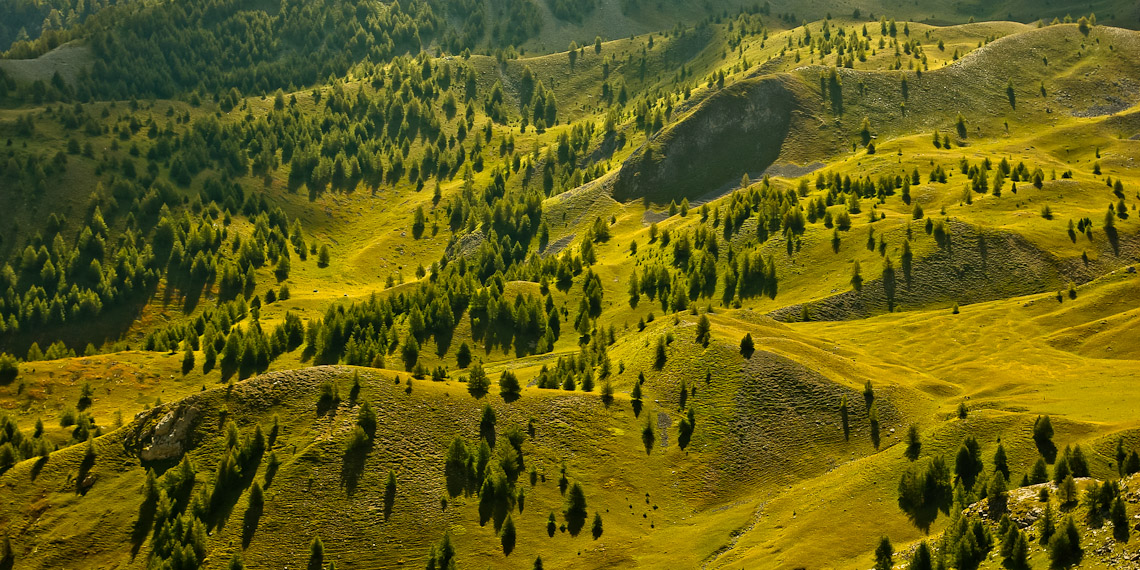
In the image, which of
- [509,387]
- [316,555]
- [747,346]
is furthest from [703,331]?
[316,555]

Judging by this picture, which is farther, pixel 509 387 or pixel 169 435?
pixel 509 387

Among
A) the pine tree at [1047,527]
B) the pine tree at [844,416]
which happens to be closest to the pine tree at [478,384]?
the pine tree at [844,416]

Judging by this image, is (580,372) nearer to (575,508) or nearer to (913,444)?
(575,508)

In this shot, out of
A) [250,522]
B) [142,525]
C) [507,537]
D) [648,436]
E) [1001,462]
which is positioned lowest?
[507,537]

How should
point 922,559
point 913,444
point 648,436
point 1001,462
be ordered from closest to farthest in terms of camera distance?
point 922,559 < point 1001,462 < point 913,444 < point 648,436

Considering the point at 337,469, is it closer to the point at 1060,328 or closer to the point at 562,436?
the point at 562,436

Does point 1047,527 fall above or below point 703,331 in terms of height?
above

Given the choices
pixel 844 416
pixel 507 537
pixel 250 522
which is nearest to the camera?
pixel 250 522

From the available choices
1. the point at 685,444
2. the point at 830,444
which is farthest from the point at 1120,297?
the point at 685,444
